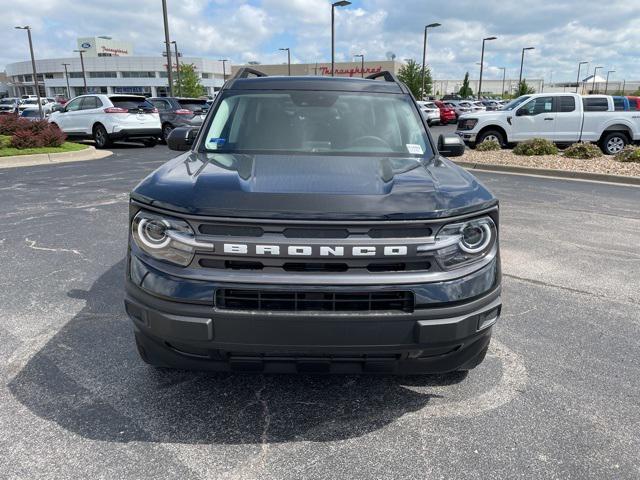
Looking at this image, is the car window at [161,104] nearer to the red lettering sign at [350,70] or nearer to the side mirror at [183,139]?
the side mirror at [183,139]

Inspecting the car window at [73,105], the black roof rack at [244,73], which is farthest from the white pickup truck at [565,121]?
the car window at [73,105]

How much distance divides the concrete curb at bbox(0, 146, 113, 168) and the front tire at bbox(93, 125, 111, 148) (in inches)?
69.1

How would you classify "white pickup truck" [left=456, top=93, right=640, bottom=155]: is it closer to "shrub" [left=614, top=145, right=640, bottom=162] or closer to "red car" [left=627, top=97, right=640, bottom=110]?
"red car" [left=627, top=97, right=640, bottom=110]

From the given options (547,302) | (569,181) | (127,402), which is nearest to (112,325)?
(127,402)

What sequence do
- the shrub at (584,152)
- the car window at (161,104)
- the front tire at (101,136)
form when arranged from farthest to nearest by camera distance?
1. the car window at (161,104)
2. the front tire at (101,136)
3. the shrub at (584,152)

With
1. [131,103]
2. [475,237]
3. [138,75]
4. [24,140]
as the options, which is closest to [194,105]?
[131,103]

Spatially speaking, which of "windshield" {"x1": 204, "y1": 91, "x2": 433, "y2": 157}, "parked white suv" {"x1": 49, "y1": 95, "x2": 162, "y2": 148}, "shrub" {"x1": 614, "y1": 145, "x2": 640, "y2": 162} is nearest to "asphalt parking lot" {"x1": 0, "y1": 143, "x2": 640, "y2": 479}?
"windshield" {"x1": 204, "y1": 91, "x2": 433, "y2": 157}

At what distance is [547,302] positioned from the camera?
4293 millimetres

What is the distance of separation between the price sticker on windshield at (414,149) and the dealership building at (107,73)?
103 meters

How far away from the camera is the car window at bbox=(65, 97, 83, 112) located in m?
17.4

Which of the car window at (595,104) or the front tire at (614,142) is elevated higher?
the car window at (595,104)

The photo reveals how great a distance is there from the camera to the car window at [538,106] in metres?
15.4

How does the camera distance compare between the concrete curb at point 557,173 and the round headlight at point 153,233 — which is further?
the concrete curb at point 557,173

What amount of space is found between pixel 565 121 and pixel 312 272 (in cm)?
1556
